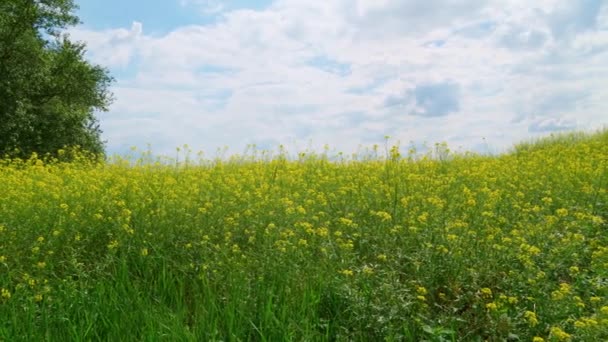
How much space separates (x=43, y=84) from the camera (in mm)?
21312

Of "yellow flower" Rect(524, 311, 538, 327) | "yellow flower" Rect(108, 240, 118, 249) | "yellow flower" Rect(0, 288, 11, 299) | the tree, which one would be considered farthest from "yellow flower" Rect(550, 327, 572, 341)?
the tree

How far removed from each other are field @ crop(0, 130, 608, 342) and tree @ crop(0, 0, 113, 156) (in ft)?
40.5

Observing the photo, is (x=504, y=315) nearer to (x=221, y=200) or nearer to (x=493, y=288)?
(x=493, y=288)

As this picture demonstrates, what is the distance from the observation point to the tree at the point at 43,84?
1914cm

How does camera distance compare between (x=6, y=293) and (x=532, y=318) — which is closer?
(x=532, y=318)

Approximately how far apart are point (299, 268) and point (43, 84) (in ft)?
62.4

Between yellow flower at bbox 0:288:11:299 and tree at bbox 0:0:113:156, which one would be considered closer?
yellow flower at bbox 0:288:11:299

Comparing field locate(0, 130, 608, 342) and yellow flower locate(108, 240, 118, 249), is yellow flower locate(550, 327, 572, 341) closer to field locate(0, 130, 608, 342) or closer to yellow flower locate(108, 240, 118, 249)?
field locate(0, 130, 608, 342)

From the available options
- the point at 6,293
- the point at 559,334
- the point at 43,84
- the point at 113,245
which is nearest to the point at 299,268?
the point at 113,245

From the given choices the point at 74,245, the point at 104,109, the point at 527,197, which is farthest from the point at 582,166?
the point at 104,109

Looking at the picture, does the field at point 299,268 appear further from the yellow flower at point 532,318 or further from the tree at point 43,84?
the tree at point 43,84

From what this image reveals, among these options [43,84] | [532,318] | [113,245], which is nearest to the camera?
[532,318]

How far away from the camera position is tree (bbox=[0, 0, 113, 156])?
19141 millimetres

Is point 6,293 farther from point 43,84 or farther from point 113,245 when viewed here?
point 43,84
